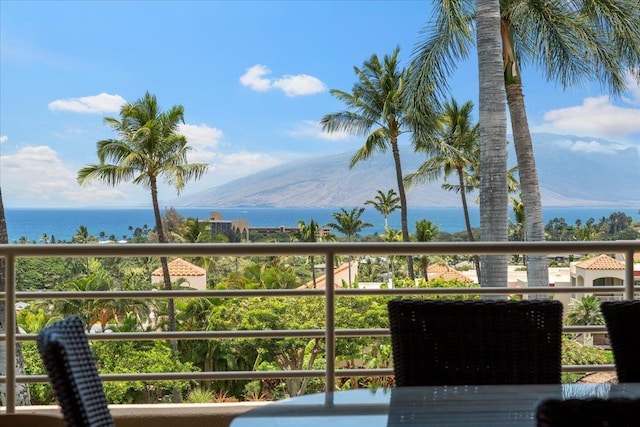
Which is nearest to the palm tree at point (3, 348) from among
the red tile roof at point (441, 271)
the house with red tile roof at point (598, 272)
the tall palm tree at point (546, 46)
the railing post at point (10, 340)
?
the railing post at point (10, 340)

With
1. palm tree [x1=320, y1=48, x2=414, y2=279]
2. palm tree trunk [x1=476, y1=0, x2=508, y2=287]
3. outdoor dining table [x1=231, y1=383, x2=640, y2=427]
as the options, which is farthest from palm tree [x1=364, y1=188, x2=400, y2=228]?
outdoor dining table [x1=231, y1=383, x2=640, y2=427]

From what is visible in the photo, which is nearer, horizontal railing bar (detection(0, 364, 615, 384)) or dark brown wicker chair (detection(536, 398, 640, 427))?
dark brown wicker chair (detection(536, 398, 640, 427))

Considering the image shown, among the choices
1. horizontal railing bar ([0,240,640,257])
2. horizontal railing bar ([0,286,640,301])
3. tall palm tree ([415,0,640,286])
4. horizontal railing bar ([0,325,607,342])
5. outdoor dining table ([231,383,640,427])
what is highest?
tall palm tree ([415,0,640,286])

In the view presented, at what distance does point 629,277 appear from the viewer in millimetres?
2811

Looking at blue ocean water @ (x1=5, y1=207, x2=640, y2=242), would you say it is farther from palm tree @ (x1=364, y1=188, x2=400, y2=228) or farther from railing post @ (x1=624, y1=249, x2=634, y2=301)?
railing post @ (x1=624, y1=249, x2=634, y2=301)

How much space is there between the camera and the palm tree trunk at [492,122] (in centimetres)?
1047

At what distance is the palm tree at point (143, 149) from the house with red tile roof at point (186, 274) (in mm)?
2015

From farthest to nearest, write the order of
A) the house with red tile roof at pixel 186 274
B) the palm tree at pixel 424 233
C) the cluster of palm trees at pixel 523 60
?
the palm tree at pixel 424 233, the house with red tile roof at pixel 186 274, the cluster of palm trees at pixel 523 60

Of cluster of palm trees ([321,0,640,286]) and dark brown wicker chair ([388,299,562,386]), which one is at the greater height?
cluster of palm trees ([321,0,640,286])

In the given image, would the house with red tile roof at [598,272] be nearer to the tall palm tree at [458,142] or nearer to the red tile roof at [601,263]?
the red tile roof at [601,263]

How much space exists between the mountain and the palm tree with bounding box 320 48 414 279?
14.9m

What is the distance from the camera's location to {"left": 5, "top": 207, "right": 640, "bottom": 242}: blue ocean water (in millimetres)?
44375

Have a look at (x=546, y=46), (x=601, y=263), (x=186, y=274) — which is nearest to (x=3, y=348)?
(x=546, y=46)

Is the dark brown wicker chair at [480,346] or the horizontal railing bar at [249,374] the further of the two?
the horizontal railing bar at [249,374]
